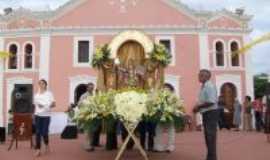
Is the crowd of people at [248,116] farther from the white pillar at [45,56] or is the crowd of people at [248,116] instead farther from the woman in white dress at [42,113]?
the woman in white dress at [42,113]

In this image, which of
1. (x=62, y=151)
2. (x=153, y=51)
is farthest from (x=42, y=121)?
(x=153, y=51)

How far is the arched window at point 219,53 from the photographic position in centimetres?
2967

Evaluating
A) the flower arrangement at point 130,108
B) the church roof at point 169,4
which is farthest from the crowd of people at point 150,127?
the church roof at point 169,4

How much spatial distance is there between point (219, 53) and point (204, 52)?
1179 millimetres

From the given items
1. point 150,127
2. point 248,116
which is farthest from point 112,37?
point 150,127

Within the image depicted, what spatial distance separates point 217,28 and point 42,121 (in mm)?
19968

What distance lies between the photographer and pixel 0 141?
1584 cm

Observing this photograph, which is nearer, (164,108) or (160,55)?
(164,108)

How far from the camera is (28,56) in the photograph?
1182 inches

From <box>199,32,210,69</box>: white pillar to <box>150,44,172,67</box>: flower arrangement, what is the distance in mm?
16387

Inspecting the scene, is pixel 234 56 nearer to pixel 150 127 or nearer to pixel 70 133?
pixel 70 133

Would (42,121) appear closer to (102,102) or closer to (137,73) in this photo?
(102,102)

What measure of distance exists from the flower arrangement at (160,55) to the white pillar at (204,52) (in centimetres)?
1639

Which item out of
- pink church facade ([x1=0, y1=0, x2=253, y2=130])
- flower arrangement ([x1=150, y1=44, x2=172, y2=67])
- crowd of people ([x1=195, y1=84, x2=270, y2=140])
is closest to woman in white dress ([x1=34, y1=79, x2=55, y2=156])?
flower arrangement ([x1=150, y1=44, x2=172, y2=67])
